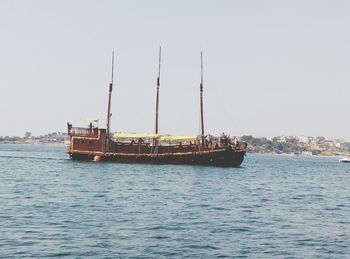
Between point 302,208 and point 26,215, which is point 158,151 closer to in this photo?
point 302,208

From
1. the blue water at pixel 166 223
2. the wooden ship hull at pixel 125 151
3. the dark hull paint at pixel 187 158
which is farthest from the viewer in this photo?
the wooden ship hull at pixel 125 151

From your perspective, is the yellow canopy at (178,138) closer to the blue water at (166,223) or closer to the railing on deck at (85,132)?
the railing on deck at (85,132)

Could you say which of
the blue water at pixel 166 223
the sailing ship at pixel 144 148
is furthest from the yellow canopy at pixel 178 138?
the blue water at pixel 166 223

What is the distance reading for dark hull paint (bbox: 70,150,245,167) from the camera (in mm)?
78188

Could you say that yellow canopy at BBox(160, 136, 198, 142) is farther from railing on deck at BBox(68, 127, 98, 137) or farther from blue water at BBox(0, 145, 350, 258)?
blue water at BBox(0, 145, 350, 258)

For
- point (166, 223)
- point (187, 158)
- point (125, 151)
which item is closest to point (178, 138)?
point (187, 158)

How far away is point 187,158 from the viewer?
3132 inches

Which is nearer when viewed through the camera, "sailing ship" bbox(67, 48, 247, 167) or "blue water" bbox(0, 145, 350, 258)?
"blue water" bbox(0, 145, 350, 258)

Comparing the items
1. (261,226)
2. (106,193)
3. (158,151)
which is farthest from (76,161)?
(261,226)

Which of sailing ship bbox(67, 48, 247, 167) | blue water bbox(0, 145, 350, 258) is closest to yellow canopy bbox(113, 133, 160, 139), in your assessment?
sailing ship bbox(67, 48, 247, 167)

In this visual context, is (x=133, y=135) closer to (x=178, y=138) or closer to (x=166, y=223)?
(x=178, y=138)

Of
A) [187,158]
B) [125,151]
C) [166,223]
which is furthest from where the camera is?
[125,151]

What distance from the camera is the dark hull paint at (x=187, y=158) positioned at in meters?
78.2

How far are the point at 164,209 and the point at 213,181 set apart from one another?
2348cm
